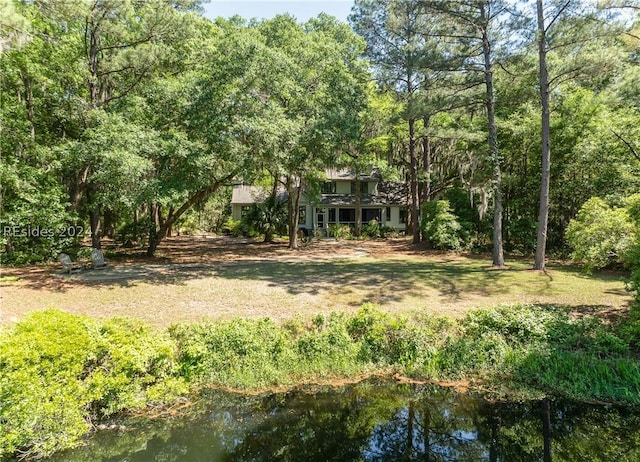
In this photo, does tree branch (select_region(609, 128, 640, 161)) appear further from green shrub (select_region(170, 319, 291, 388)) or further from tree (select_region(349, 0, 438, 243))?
green shrub (select_region(170, 319, 291, 388))

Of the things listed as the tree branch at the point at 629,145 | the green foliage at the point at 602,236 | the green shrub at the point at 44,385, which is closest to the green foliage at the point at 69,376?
the green shrub at the point at 44,385

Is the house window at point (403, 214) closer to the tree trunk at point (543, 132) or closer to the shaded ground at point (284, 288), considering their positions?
the shaded ground at point (284, 288)

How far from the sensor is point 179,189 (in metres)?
12.5

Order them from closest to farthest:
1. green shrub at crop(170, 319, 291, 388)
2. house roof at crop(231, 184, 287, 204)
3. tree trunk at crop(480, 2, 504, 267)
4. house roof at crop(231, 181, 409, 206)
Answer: green shrub at crop(170, 319, 291, 388), tree trunk at crop(480, 2, 504, 267), house roof at crop(231, 181, 409, 206), house roof at crop(231, 184, 287, 204)

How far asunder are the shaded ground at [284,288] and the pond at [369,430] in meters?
2.94

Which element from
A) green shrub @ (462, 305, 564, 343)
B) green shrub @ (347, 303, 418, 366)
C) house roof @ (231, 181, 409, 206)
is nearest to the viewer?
green shrub @ (347, 303, 418, 366)

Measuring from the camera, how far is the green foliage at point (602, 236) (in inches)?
309

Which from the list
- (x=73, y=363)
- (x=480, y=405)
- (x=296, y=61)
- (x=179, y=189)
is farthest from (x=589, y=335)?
(x=296, y=61)

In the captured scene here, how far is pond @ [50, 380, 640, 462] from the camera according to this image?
466 centimetres

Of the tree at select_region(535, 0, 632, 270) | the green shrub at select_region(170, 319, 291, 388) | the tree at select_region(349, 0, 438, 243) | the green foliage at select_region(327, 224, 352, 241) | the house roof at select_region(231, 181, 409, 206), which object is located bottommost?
the green shrub at select_region(170, 319, 291, 388)

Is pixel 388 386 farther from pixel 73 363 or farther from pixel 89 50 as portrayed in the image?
pixel 89 50

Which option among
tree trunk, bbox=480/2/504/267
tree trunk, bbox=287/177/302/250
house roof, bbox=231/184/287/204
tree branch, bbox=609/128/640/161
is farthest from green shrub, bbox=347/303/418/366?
house roof, bbox=231/184/287/204

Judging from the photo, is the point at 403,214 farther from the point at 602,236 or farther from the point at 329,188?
the point at 602,236

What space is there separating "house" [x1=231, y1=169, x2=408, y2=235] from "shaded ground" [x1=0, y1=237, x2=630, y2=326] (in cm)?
1403
